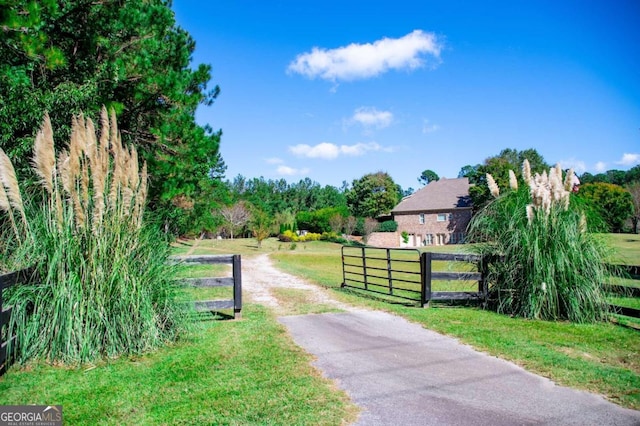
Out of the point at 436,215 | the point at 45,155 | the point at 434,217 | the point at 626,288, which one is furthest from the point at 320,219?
the point at 45,155

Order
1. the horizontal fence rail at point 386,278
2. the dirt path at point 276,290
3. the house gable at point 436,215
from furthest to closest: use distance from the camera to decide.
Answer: the house gable at point 436,215, the horizontal fence rail at point 386,278, the dirt path at point 276,290

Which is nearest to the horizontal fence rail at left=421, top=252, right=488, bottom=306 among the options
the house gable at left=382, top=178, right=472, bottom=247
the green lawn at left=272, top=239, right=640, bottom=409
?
the green lawn at left=272, top=239, right=640, bottom=409

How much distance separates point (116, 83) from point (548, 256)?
8847 millimetres

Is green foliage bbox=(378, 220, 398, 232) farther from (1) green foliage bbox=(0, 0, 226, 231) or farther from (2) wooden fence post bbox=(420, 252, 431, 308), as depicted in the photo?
(2) wooden fence post bbox=(420, 252, 431, 308)

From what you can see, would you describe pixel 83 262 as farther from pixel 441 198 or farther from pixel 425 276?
pixel 441 198

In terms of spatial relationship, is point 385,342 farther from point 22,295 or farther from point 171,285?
point 22,295

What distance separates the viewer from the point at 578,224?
684cm

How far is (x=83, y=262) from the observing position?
4.62 m

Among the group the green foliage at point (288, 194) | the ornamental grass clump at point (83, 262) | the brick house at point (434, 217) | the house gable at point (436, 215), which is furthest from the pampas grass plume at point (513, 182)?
the green foliage at point (288, 194)

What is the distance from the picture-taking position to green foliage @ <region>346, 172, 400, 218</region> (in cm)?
5656

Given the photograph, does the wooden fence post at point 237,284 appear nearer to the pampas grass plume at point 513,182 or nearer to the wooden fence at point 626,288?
the pampas grass plume at point 513,182

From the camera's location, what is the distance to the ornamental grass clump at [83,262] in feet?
14.7

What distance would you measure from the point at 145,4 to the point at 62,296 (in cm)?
790

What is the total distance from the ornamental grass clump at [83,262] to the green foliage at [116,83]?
216 cm
